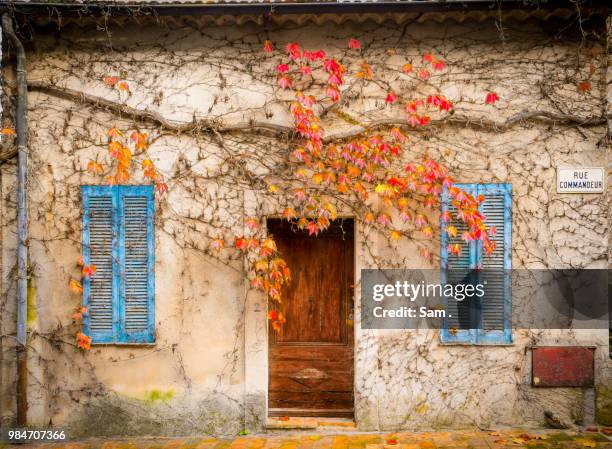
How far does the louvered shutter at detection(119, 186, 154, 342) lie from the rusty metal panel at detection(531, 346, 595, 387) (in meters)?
4.49

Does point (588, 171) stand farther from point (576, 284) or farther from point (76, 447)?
point (76, 447)

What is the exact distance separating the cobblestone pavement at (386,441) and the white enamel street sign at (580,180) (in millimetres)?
2730

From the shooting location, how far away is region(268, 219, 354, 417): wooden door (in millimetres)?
6715

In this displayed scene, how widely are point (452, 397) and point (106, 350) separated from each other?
160 inches

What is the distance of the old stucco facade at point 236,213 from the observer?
248 inches

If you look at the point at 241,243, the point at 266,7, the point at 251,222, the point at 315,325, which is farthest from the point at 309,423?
the point at 266,7

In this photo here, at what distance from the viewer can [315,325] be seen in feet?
22.1

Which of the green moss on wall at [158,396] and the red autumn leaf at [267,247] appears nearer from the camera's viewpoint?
the red autumn leaf at [267,247]

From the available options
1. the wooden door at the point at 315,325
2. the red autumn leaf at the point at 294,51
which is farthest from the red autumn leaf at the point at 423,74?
the wooden door at the point at 315,325

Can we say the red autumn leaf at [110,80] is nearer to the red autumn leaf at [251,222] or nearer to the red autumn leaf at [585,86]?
the red autumn leaf at [251,222]

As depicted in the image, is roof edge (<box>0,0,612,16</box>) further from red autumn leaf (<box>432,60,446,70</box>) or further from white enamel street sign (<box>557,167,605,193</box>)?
white enamel street sign (<box>557,167,605,193</box>)

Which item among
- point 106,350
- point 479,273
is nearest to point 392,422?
point 479,273

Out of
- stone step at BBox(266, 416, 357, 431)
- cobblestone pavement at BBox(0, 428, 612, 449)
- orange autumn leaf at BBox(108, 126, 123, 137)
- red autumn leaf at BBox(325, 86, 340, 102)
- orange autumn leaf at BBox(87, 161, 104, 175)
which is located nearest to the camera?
A: cobblestone pavement at BBox(0, 428, 612, 449)

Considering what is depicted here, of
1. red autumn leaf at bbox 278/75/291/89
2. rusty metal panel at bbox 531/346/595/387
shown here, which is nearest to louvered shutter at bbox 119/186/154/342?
red autumn leaf at bbox 278/75/291/89
